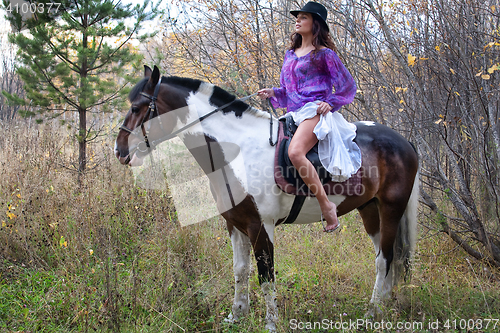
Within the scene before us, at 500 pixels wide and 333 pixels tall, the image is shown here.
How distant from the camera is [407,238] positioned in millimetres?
3242

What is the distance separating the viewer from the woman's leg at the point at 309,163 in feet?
8.42

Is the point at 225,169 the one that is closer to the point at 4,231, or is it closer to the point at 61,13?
the point at 4,231

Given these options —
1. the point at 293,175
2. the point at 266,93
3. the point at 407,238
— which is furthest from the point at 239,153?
the point at 407,238

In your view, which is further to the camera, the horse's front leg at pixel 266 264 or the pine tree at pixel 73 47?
the pine tree at pixel 73 47

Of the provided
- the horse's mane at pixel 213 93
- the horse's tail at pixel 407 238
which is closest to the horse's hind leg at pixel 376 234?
the horse's tail at pixel 407 238

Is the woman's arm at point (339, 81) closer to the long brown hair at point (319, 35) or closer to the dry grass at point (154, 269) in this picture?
the long brown hair at point (319, 35)

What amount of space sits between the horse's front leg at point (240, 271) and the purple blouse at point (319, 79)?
4.12 feet

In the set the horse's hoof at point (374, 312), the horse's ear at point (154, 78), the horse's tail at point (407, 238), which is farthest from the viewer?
the horse's tail at point (407, 238)

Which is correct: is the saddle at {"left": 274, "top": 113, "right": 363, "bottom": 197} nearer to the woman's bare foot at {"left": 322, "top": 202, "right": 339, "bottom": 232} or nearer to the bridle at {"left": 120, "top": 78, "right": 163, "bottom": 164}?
the woman's bare foot at {"left": 322, "top": 202, "right": 339, "bottom": 232}

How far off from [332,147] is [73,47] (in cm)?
482

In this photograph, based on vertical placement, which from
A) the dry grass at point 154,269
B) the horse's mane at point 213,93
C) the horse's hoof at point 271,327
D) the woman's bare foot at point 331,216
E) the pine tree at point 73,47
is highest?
the pine tree at point 73,47

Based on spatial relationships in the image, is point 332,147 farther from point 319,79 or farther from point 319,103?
point 319,79

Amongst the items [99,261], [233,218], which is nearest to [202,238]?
[99,261]

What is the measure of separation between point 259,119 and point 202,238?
1858 mm
